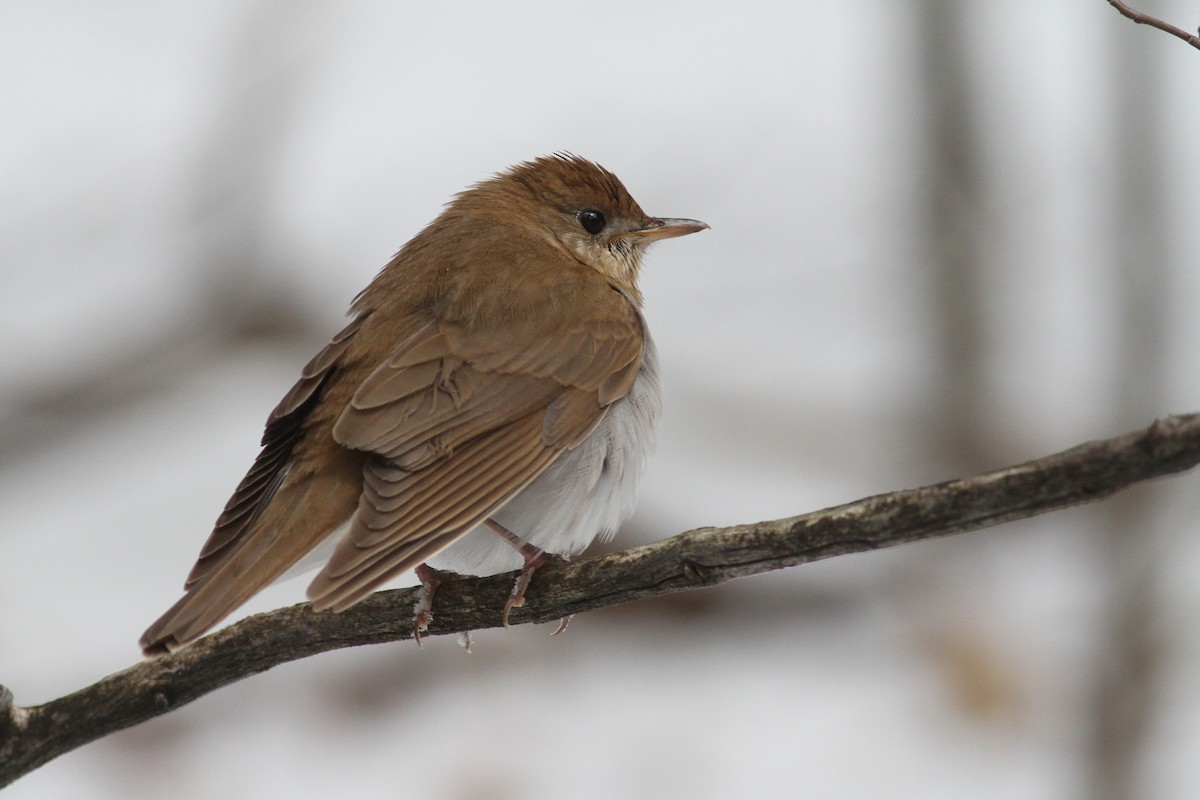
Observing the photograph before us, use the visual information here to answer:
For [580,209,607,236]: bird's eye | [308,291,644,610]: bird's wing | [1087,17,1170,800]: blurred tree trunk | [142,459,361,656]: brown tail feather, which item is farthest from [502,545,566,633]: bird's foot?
[1087,17,1170,800]: blurred tree trunk

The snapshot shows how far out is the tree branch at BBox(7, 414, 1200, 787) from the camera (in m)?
3.10

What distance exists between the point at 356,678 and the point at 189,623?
5504mm

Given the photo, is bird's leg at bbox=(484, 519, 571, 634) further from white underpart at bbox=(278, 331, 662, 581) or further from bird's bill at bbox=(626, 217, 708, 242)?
bird's bill at bbox=(626, 217, 708, 242)

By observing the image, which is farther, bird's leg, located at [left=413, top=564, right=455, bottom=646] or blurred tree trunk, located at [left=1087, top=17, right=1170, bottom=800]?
blurred tree trunk, located at [left=1087, top=17, right=1170, bottom=800]

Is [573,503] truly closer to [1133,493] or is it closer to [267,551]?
[267,551]

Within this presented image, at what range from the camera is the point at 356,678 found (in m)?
9.39

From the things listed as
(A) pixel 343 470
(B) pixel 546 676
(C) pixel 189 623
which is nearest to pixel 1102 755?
(B) pixel 546 676

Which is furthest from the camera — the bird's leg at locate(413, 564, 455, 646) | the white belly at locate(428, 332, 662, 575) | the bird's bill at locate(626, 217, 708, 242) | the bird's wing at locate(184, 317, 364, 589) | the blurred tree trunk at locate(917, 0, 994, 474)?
the blurred tree trunk at locate(917, 0, 994, 474)

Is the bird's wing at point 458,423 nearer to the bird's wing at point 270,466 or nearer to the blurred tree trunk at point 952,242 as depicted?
the bird's wing at point 270,466

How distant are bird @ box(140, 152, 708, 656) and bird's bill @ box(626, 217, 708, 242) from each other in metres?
0.41

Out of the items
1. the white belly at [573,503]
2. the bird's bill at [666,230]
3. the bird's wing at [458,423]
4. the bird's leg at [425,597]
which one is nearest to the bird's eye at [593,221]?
the bird's bill at [666,230]

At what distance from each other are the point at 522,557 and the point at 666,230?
2.43 m

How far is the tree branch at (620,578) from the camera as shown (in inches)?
122

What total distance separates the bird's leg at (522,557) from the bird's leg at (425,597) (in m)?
0.26
